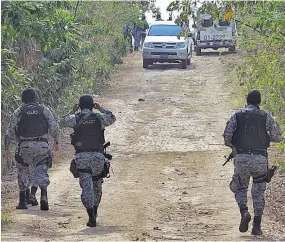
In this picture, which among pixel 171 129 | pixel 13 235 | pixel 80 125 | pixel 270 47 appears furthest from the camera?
pixel 171 129

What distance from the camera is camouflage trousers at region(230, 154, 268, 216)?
34.5 feet

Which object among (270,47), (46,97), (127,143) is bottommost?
(127,143)

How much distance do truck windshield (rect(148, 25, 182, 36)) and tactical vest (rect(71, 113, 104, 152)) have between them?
22909mm

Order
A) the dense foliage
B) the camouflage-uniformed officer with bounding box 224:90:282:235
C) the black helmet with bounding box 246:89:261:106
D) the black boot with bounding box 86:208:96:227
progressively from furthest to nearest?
the dense foliage, the black boot with bounding box 86:208:96:227, the black helmet with bounding box 246:89:261:106, the camouflage-uniformed officer with bounding box 224:90:282:235

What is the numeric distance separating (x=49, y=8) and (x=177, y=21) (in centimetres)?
208

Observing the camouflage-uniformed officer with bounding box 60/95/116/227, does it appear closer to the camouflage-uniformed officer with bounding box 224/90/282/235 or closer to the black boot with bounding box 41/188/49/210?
the black boot with bounding box 41/188/49/210

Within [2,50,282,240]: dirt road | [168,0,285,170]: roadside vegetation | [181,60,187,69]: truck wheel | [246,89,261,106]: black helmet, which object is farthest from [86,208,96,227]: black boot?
[181,60,187,69]: truck wheel

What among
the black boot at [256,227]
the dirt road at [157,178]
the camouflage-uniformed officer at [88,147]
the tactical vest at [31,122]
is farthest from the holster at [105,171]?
the black boot at [256,227]

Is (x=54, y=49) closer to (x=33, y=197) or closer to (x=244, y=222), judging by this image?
(x=33, y=197)

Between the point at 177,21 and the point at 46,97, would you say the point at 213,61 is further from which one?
the point at 177,21

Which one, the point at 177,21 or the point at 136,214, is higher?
the point at 177,21

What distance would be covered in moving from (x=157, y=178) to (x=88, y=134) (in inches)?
186

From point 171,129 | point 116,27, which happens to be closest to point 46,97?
point 171,129

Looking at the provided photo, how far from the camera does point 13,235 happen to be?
1015cm
